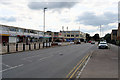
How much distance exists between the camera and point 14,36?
4141cm

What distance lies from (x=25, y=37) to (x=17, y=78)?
136ft

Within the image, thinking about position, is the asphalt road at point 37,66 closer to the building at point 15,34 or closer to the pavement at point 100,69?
the pavement at point 100,69

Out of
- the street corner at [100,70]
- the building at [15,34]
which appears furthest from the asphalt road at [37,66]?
the building at [15,34]

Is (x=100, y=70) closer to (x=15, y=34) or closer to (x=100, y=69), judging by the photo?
(x=100, y=69)

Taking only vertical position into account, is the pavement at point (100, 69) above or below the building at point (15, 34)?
below

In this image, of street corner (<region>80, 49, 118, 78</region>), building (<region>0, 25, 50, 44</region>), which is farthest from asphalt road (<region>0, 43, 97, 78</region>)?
building (<region>0, 25, 50, 44</region>)

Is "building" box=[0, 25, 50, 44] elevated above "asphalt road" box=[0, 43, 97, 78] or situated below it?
above

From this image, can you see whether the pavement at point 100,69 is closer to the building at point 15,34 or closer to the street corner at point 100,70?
the street corner at point 100,70

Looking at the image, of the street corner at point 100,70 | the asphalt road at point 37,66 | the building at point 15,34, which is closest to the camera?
the street corner at point 100,70

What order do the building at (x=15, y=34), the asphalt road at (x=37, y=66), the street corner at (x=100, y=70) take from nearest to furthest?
the street corner at (x=100, y=70) < the asphalt road at (x=37, y=66) < the building at (x=15, y=34)

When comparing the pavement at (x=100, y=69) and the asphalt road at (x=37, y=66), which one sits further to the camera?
the asphalt road at (x=37, y=66)

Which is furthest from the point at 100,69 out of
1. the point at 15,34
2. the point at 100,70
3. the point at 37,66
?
the point at 15,34

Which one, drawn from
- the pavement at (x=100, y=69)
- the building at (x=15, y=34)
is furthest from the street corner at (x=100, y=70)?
the building at (x=15, y=34)

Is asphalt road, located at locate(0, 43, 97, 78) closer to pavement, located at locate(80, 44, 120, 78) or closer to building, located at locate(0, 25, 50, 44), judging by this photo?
pavement, located at locate(80, 44, 120, 78)
